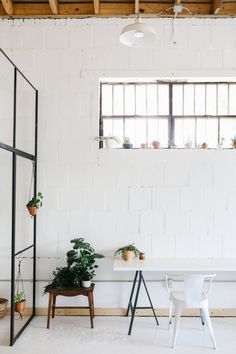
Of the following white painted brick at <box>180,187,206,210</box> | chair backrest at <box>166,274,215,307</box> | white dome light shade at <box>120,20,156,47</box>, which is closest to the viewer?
white dome light shade at <box>120,20,156,47</box>

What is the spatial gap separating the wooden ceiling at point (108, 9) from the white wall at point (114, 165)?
0.35 ft

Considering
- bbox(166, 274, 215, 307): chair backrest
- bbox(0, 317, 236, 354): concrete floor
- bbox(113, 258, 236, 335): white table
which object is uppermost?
bbox(113, 258, 236, 335): white table

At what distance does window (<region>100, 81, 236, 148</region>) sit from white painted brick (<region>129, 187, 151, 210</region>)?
0.65 meters

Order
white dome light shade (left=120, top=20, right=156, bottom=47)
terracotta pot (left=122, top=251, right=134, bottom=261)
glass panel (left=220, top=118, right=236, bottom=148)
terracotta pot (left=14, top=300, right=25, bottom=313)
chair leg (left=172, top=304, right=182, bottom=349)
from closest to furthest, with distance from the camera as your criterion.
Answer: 1. white dome light shade (left=120, top=20, right=156, bottom=47)
2. chair leg (left=172, top=304, right=182, bottom=349)
3. terracotta pot (left=14, top=300, right=25, bottom=313)
4. terracotta pot (left=122, top=251, right=134, bottom=261)
5. glass panel (left=220, top=118, right=236, bottom=148)

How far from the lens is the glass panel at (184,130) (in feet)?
16.0

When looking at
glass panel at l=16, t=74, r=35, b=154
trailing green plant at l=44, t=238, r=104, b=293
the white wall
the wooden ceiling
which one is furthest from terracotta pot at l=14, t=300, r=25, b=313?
the wooden ceiling

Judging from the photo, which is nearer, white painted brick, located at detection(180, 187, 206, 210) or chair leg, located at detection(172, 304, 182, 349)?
chair leg, located at detection(172, 304, 182, 349)

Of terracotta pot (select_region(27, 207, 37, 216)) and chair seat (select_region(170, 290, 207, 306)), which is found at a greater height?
terracotta pot (select_region(27, 207, 37, 216))

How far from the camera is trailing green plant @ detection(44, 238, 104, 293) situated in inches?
163

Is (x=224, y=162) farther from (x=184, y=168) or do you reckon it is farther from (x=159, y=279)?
(x=159, y=279)

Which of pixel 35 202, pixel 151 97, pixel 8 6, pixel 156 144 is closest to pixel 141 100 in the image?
pixel 151 97

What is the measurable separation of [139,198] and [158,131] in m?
1.00

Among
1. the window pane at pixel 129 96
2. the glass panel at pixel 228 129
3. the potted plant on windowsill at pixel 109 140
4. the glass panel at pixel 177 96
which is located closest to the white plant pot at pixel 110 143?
the potted plant on windowsill at pixel 109 140

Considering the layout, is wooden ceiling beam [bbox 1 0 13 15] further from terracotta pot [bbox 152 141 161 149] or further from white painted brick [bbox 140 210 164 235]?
white painted brick [bbox 140 210 164 235]
